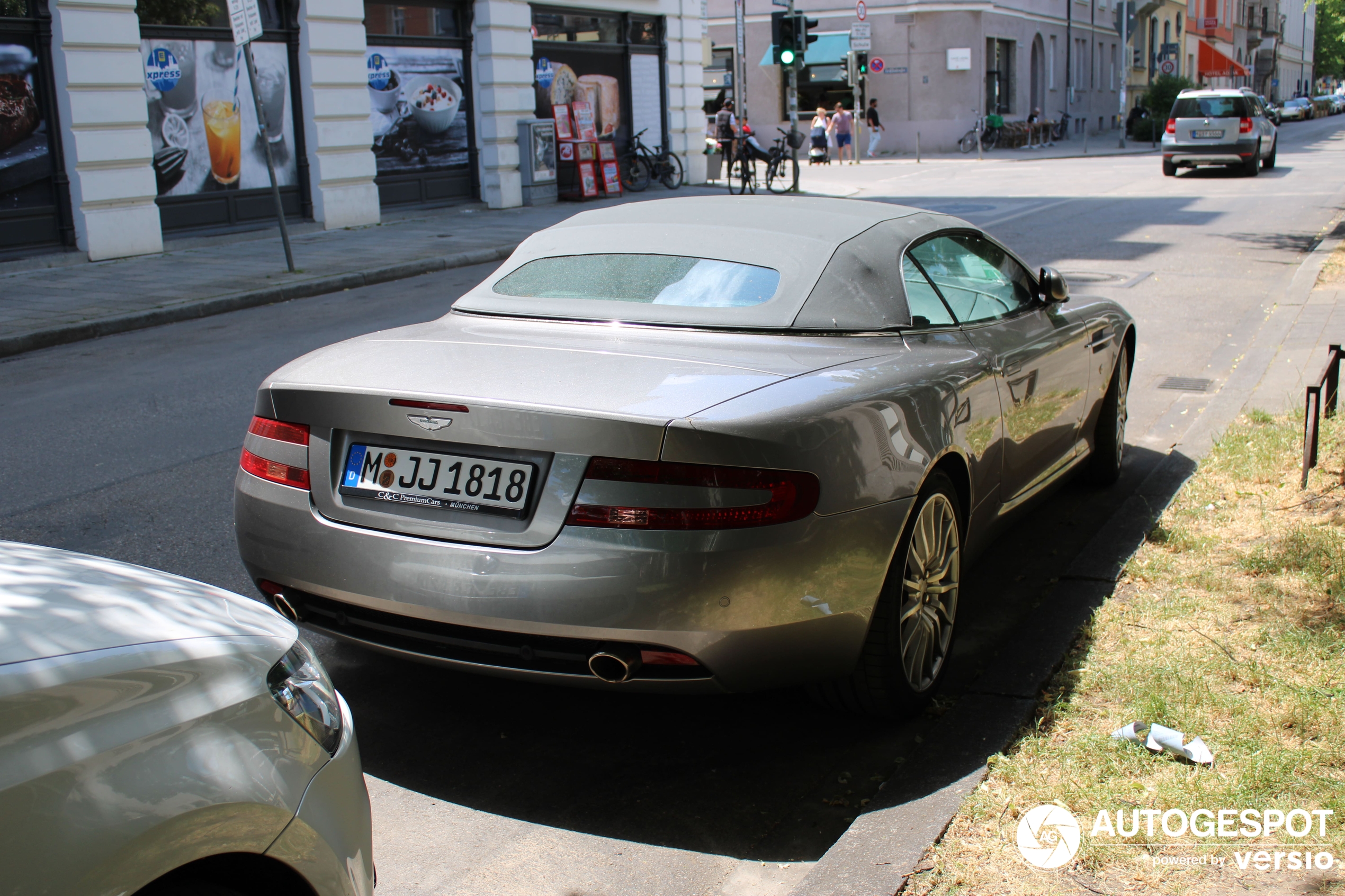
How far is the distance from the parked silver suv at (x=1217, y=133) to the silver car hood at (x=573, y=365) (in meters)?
26.0

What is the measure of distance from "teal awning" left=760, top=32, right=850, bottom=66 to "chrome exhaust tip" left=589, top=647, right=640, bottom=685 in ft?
156

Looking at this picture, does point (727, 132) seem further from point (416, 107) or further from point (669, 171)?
point (416, 107)

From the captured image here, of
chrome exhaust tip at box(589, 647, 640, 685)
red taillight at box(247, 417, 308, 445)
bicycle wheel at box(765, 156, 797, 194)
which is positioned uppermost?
bicycle wheel at box(765, 156, 797, 194)

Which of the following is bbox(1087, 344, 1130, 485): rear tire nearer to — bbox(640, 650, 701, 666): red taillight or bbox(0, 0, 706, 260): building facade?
bbox(640, 650, 701, 666): red taillight

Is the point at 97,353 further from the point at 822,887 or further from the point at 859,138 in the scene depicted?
the point at 859,138

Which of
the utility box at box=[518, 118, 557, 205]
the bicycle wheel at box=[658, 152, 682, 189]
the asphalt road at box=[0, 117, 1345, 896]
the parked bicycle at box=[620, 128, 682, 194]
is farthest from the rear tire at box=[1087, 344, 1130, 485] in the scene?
the bicycle wheel at box=[658, 152, 682, 189]

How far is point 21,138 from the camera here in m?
14.5

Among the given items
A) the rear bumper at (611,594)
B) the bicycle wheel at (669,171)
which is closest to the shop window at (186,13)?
the bicycle wheel at (669,171)

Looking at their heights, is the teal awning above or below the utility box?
above

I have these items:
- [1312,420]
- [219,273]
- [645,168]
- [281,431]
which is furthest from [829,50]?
[281,431]

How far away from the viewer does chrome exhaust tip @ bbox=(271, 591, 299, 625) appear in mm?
3348

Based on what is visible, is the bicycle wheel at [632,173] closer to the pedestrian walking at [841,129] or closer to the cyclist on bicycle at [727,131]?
the cyclist on bicycle at [727,131]

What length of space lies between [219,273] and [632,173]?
1273 cm

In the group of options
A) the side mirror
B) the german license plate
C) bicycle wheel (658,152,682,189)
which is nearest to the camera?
the german license plate
